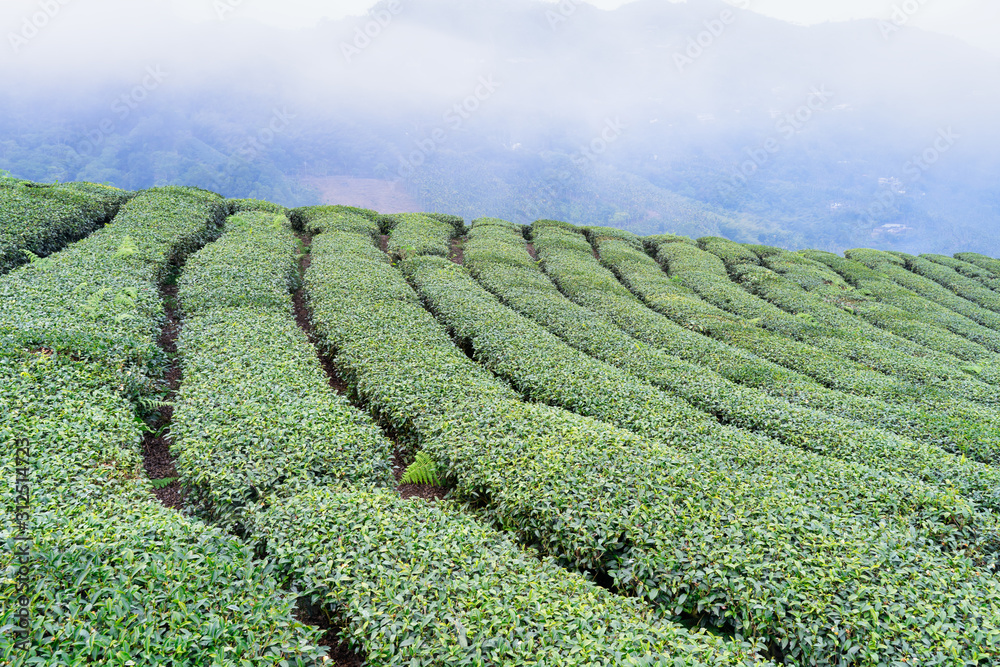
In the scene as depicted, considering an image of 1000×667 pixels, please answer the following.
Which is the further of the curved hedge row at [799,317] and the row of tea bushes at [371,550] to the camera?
the curved hedge row at [799,317]

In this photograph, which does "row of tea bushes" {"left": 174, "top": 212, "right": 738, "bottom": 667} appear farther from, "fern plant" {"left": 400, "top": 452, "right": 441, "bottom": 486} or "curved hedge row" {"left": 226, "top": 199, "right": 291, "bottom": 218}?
"curved hedge row" {"left": 226, "top": 199, "right": 291, "bottom": 218}

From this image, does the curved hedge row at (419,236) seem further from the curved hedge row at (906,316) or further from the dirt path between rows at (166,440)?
the curved hedge row at (906,316)

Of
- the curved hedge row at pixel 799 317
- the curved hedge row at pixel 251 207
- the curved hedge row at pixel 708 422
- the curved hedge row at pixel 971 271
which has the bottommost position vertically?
the curved hedge row at pixel 708 422

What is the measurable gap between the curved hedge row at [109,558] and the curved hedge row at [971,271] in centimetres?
4960

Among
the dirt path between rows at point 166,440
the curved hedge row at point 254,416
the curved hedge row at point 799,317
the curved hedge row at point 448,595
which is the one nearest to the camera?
the curved hedge row at point 448,595

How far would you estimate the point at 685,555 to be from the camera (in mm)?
7320

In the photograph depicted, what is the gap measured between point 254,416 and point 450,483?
4.10 metres

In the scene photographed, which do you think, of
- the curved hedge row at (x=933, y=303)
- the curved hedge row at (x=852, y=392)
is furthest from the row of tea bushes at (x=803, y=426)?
the curved hedge row at (x=933, y=303)

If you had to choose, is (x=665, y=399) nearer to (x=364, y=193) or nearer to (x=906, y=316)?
(x=906, y=316)

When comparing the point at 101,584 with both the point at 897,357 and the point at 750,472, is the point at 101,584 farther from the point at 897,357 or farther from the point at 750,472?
the point at 897,357

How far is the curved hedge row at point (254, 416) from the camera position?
8211 millimetres

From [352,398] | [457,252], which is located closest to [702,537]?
[352,398]

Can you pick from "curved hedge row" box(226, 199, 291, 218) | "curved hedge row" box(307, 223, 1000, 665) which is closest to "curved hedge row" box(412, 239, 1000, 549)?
"curved hedge row" box(307, 223, 1000, 665)

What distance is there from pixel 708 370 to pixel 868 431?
4.48 meters
